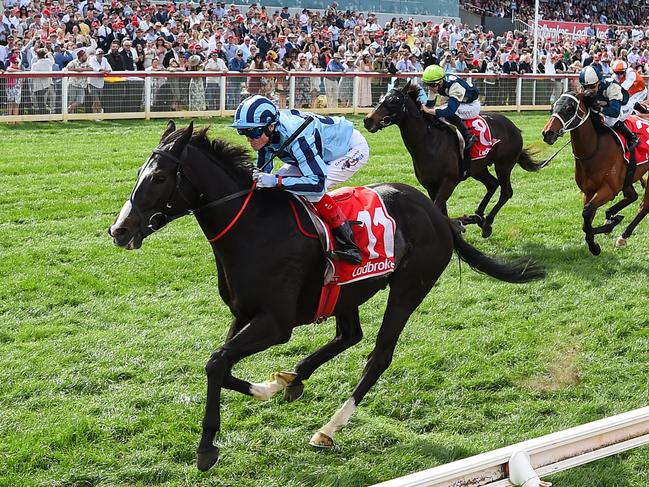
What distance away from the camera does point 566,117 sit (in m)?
8.70

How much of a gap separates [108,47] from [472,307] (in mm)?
11737

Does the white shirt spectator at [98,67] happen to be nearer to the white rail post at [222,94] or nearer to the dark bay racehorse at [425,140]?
the white rail post at [222,94]

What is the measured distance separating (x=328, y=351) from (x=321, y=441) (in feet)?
2.14

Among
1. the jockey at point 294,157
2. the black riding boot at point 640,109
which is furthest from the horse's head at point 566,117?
the jockey at point 294,157

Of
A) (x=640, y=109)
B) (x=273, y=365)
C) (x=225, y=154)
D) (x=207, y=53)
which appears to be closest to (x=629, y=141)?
(x=640, y=109)

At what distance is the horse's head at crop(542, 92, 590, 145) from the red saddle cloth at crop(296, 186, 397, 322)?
4.02 m

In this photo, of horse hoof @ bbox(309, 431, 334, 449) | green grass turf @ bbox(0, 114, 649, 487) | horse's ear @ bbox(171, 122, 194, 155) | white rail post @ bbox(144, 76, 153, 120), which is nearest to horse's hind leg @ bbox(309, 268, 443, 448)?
horse hoof @ bbox(309, 431, 334, 449)

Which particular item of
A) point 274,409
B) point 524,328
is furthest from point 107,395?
point 524,328

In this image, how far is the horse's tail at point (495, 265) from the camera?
18.3 feet

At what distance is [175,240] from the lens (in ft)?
29.7

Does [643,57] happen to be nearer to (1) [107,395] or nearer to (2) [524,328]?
(2) [524,328]

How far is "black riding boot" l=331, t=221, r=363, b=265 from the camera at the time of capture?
4.85 m

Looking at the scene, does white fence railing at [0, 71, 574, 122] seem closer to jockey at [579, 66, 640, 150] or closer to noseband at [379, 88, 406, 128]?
noseband at [379, 88, 406, 128]

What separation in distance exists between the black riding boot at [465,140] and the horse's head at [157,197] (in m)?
5.33
